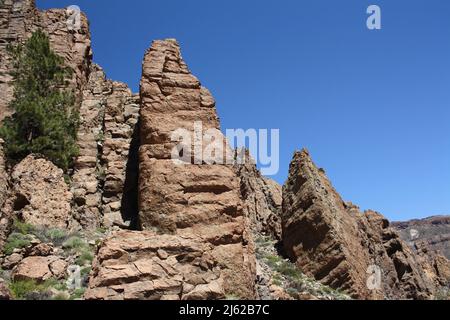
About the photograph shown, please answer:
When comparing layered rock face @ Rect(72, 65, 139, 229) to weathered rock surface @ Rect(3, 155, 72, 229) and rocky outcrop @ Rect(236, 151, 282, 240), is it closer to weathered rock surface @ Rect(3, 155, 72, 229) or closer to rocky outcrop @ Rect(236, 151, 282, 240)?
weathered rock surface @ Rect(3, 155, 72, 229)

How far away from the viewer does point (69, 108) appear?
2230 cm

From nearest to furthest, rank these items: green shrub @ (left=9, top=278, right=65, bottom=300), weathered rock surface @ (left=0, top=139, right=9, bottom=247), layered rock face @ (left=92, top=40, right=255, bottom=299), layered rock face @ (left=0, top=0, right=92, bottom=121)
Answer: green shrub @ (left=9, top=278, right=65, bottom=300) → weathered rock surface @ (left=0, top=139, right=9, bottom=247) → layered rock face @ (left=92, top=40, right=255, bottom=299) → layered rock face @ (left=0, top=0, right=92, bottom=121)

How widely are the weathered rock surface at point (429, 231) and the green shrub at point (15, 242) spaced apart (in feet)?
427

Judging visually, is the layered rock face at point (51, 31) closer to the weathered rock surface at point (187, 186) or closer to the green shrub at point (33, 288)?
the weathered rock surface at point (187, 186)

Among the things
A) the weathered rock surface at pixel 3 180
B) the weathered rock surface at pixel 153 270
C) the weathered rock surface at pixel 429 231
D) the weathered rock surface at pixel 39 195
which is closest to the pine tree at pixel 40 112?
the weathered rock surface at pixel 39 195

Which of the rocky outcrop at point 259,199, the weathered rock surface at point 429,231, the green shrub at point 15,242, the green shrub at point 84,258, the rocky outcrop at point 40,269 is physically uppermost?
the weathered rock surface at point 429,231

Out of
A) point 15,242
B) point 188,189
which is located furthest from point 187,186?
point 15,242

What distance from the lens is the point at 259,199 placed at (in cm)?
3506

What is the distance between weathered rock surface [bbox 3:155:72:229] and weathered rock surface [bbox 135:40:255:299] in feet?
9.62

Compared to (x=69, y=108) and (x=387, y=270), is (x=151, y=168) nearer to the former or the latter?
(x=69, y=108)

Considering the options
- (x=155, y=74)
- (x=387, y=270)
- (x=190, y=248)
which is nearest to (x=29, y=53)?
(x=155, y=74)

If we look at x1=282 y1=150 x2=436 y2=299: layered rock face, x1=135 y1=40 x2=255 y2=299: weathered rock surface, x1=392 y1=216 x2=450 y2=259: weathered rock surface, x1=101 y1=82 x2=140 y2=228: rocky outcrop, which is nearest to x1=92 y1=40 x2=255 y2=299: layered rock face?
x1=135 y1=40 x2=255 y2=299: weathered rock surface

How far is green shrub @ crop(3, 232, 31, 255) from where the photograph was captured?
12.8m

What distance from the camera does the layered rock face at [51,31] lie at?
27.0 m
